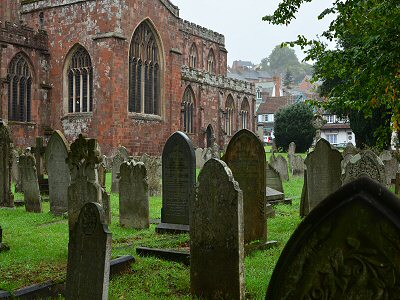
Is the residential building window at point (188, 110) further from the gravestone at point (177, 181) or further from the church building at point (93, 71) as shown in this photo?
the gravestone at point (177, 181)

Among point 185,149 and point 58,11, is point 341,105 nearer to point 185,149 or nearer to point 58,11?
point 185,149

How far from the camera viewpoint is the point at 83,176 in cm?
749

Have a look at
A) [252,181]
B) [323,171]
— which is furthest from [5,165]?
[323,171]

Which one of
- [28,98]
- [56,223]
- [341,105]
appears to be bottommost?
[56,223]

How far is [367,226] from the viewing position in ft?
6.61

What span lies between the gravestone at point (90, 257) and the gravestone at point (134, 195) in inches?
210

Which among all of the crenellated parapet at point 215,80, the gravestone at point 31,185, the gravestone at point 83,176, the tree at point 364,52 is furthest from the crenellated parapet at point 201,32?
the gravestone at point 83,176

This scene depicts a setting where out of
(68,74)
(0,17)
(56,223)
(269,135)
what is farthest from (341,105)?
(269,135)

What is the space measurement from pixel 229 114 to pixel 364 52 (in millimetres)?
35664

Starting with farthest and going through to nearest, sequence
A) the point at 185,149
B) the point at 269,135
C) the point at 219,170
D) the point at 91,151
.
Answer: the point at 269,135, the point at 185,149, the point at 91,151, the point at 219,170

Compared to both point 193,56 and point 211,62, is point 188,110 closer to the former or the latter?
point 193,56

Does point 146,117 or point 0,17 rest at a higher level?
point 0,17

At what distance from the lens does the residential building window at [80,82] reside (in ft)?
92.6

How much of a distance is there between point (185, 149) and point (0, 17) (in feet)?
86.1
